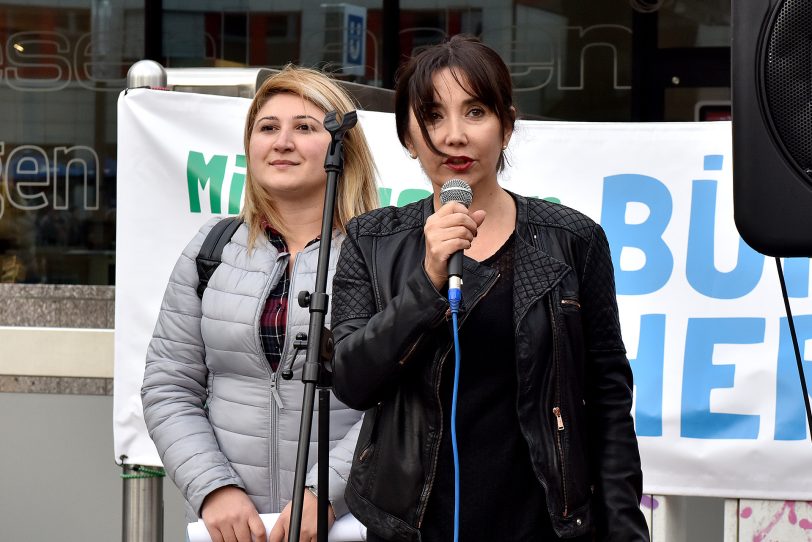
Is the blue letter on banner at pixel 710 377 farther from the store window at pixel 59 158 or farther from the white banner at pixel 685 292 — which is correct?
the store window at pixel 59 158

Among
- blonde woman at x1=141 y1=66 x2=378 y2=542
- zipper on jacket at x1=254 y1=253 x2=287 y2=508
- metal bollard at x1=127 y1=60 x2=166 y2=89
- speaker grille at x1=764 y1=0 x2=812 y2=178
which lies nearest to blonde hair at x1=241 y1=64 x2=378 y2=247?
blonde woman at x1=141 y1=66 x2=378 y2=542

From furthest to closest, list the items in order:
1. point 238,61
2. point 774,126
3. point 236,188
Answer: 1. point 238,61
2. point 236,188
3. point 774,126

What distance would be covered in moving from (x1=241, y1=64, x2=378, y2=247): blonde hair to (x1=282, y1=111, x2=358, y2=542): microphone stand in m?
0.51

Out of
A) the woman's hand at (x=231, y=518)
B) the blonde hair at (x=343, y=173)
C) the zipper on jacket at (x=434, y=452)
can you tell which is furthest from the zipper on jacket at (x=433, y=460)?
the blonde hair at (x=343, y=173)

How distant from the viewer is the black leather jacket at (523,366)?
2.26 meters

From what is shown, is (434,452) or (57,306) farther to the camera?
(57,306)

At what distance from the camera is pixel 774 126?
A: 2223mm

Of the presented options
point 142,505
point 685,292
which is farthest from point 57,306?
point 685,292

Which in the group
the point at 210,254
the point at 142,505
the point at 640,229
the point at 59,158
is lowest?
the point at 142,505

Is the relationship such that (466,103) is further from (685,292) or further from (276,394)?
(685,292)

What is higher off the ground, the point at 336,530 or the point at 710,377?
the point at 710,377

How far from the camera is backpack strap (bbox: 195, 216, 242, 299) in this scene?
3197 mm

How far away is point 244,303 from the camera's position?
10.1ft

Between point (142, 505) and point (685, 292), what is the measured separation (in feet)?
6.50
